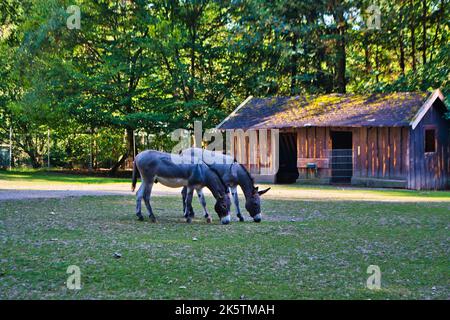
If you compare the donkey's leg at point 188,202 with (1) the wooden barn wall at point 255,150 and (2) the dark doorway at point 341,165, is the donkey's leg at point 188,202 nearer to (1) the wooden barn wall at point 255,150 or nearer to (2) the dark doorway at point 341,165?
(2) the dark doorway at point 341,165

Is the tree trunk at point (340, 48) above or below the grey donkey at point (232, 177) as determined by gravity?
above

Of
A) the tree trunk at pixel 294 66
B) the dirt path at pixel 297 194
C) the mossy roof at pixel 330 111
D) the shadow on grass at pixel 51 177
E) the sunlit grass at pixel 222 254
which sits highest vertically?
the tree trunk at pixel 294 66

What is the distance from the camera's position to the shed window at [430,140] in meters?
30.1

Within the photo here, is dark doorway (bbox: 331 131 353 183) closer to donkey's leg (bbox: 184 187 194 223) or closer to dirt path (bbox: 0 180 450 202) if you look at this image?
dirt path (bbox: 0 180 450 202)

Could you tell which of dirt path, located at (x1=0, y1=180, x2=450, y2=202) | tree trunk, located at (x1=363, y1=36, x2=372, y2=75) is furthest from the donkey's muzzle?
tree trunk, located at (x1=363, y1=36, x2=372, y2=75)

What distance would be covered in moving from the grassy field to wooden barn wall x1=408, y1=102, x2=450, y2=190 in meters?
11.1

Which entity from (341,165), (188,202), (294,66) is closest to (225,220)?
(188,202)

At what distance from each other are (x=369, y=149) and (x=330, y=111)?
3.06 m

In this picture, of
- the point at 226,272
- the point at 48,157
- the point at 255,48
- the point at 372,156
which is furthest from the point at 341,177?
the point at 226,272

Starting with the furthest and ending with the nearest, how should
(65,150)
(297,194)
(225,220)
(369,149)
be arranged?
(65,150)
(369,149)
(297,194)
(225,220)

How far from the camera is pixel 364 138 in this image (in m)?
30.2

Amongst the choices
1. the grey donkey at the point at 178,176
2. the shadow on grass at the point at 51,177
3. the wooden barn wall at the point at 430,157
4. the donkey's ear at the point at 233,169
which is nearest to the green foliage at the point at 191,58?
the shadow on grass at the point at 51,177

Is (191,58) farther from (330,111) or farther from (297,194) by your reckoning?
(297,194)

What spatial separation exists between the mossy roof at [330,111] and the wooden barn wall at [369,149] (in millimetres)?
538
